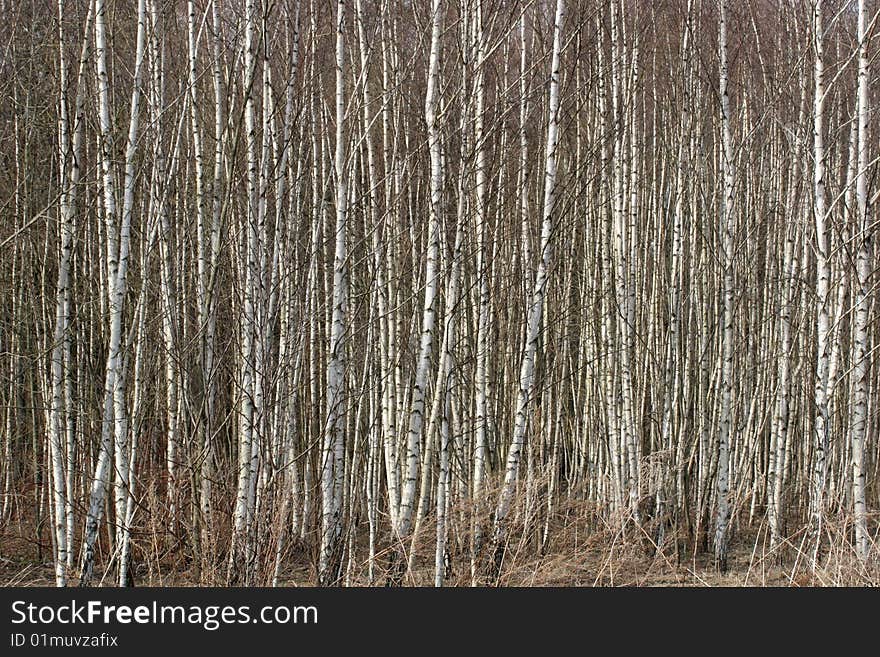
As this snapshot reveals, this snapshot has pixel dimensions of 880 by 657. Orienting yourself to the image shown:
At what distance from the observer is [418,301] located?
233 inches

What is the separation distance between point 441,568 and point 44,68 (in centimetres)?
530

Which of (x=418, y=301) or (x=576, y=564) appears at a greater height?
(x=418, y=301)

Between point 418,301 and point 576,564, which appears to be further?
point 418,301

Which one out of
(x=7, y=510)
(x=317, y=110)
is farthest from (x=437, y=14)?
(x=7, y=510)

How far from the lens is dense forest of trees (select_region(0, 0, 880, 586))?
4.47m

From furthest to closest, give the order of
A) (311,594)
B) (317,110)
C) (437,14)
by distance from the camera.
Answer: (317,110), (437,14), (311,594)

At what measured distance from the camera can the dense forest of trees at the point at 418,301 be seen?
176 inches

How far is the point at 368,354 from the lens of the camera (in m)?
5.50

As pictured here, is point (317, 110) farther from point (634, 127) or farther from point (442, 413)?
point (442, 413)

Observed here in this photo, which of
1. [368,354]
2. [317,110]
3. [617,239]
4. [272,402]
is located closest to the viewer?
[272,402]

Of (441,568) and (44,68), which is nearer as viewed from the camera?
(441,568)

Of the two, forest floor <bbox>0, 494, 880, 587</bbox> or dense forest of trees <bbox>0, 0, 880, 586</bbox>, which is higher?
dense forest of trees <bbox>0, 0, 880, 586</bbox>

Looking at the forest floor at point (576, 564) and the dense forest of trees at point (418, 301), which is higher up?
the dense forest of trees at point (418, 301)

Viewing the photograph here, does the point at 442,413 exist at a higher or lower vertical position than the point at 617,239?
lower
